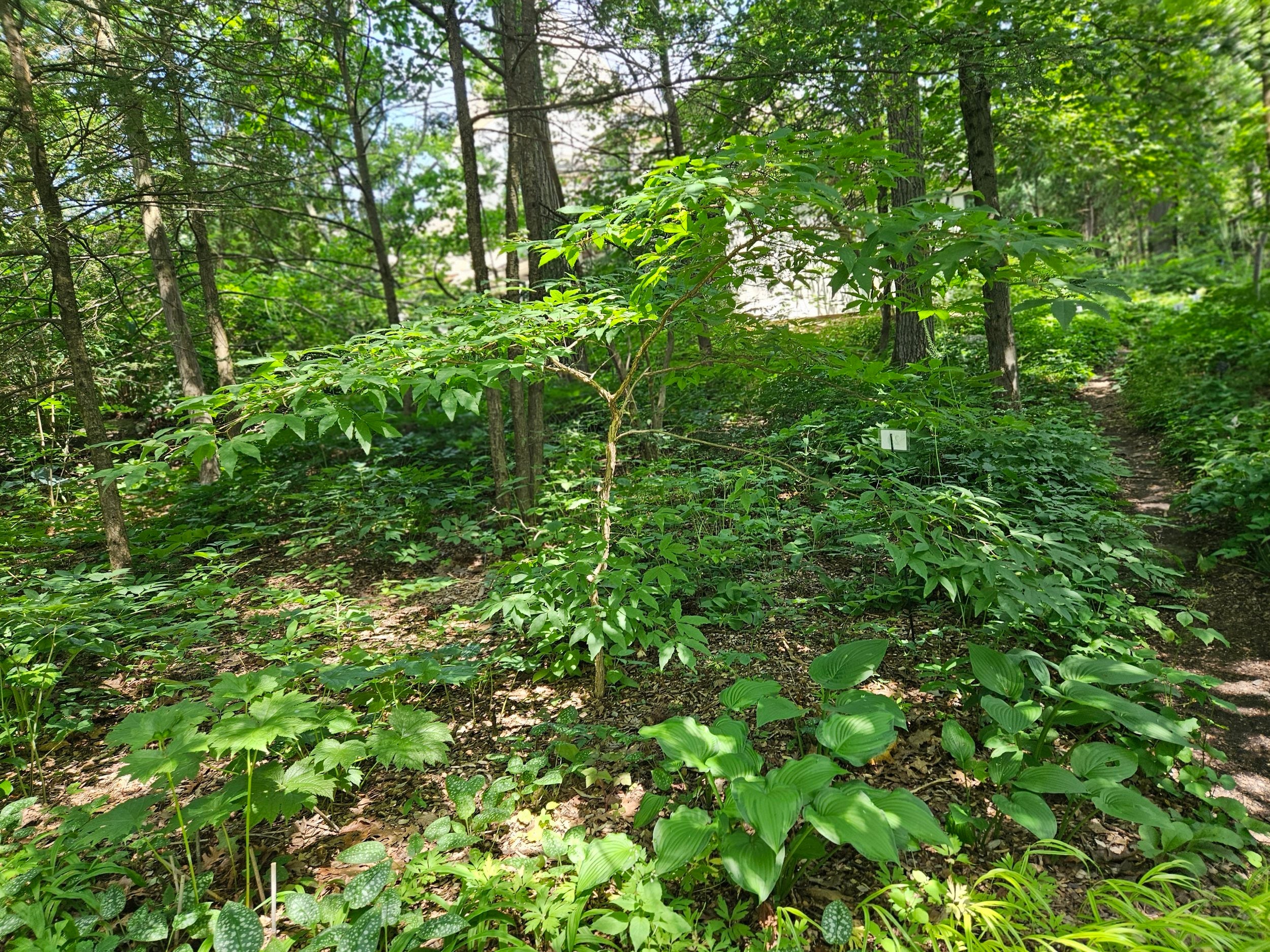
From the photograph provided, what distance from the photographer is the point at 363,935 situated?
160cm

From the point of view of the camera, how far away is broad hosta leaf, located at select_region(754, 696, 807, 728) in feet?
6.24

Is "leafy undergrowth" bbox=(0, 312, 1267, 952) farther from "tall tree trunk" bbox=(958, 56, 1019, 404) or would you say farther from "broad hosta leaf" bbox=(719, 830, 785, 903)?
"tall tree trunk" bbox=(958, 56, 1019, 404)

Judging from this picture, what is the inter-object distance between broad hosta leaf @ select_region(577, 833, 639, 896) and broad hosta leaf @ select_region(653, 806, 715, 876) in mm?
163

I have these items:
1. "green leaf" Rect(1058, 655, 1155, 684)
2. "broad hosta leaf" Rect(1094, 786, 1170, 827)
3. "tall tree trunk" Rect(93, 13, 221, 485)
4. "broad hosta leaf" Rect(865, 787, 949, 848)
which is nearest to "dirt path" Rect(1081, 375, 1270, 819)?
"green leaf" Rect(1058, 655, 1155, 684)

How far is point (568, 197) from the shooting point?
7242 millimetres

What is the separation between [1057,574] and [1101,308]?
1620mm

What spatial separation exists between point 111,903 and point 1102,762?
3189mm

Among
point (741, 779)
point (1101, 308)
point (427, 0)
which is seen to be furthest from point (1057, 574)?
point (427, 0)

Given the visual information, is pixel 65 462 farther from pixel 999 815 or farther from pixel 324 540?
pixel 999 815

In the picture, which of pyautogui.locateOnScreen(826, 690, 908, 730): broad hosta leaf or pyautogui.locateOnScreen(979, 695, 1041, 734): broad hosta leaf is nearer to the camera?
pyautogui.locateOnScreen(826, 690, 908, 730): broad hosta leaf

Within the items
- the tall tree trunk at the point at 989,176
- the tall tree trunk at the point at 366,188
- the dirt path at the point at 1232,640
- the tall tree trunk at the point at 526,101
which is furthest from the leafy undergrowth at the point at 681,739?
the tall tree trunk at the point at 366,188

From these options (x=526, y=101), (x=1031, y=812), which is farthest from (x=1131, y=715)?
(x=526, y=101)

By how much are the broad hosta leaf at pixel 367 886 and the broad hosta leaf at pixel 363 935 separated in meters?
0.05

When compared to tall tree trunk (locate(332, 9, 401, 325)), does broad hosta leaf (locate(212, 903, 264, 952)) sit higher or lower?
lower
